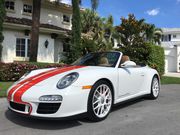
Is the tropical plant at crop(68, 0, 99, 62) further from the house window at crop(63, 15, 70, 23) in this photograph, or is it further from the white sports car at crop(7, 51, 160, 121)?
the white sports car at crop(7, 51, 160, 121)

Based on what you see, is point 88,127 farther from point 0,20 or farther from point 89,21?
point 89,21

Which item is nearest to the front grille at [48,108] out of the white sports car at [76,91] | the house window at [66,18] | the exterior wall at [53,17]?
the white sports car at [76,91]

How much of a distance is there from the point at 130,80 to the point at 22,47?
41.9ft

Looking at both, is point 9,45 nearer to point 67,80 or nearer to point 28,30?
point 28,30

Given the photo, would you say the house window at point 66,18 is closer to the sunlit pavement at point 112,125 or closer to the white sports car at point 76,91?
the white sports car at point 76,91

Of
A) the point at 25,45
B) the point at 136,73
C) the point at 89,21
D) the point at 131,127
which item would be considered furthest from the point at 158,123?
the point at 89,21

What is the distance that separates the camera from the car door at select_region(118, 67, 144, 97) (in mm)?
5445

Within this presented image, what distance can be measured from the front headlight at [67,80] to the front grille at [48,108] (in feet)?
1.13

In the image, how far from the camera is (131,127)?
446 cm

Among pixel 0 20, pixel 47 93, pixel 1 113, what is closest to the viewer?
pixel 47 93

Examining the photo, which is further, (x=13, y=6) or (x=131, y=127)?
(x=13, y=6)

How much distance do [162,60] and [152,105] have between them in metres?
9.86

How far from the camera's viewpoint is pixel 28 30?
17.0 meters

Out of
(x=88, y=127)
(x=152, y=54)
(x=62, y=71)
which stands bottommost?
(x=88, y=127)
